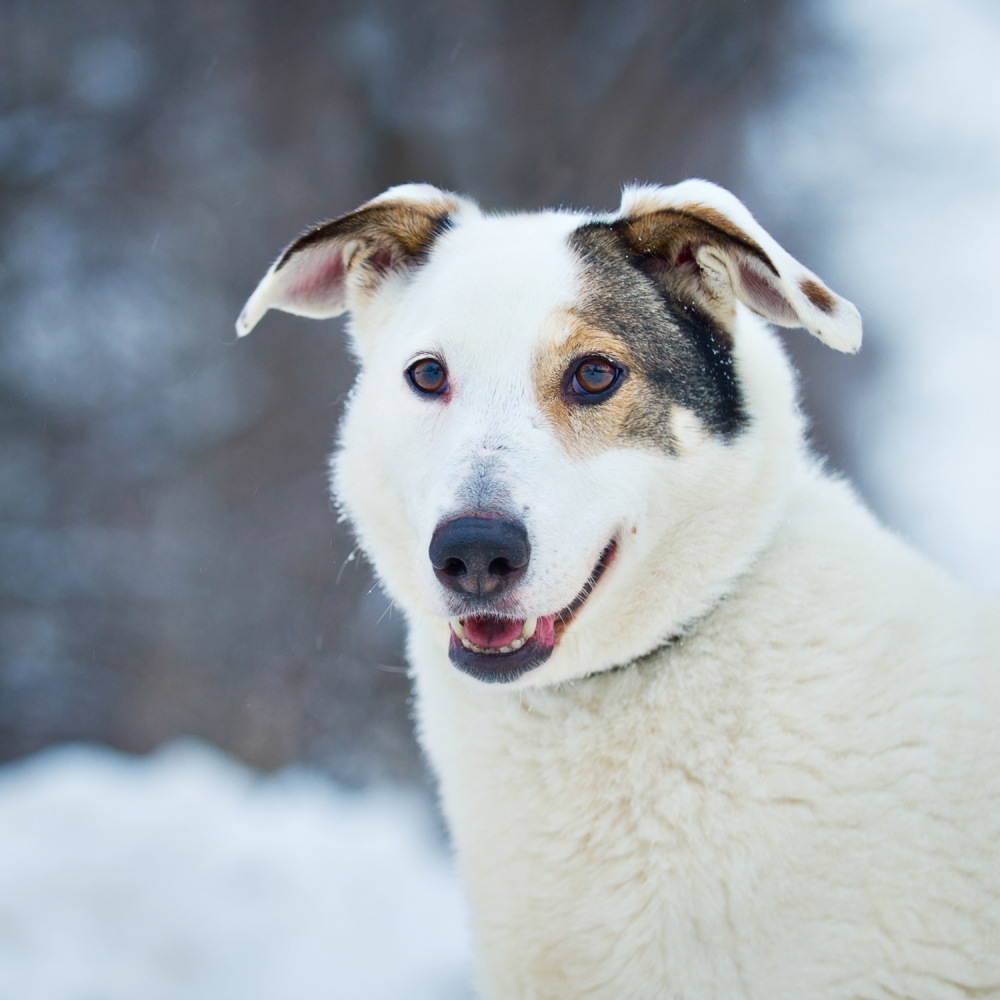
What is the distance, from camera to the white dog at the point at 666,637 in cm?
173

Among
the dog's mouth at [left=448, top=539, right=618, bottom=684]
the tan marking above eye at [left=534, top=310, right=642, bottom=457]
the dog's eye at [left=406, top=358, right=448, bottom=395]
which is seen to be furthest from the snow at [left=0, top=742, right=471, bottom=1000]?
the tan marking above eye at [left=534, top=310, right=642, bottom=457]

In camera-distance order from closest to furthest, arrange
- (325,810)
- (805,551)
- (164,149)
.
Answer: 1. (805,551)
2. (325,810)
3. (164,149)

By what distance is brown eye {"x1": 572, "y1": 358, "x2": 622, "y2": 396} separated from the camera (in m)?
2.06

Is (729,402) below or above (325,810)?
above

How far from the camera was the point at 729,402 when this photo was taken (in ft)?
6.83

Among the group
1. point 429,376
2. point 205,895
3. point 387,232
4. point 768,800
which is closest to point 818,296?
point 429,376

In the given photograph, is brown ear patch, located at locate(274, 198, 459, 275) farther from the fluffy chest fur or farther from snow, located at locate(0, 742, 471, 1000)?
snow, located at locate(0, 742, 471, 1000)

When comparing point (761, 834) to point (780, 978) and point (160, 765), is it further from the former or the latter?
point (160, 765)

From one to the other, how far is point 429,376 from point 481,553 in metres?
0.63

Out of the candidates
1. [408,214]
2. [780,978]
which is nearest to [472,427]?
[408,214]

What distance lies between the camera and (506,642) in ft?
6.25

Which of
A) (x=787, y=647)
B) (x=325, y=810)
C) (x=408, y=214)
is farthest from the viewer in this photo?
(x=325, y=810)

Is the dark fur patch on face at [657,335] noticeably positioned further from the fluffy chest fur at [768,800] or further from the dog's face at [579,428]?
the fluffy chest fur at [768,800]

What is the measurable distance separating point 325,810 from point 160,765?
102cm
